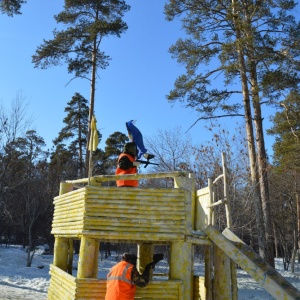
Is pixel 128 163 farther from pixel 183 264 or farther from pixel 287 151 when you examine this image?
pixel 287 151

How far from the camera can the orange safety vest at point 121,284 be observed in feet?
16.0

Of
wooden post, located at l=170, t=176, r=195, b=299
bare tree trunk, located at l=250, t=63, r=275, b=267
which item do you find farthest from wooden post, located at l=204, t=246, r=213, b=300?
bare tree trunk, located at l=250, t=63, r=275, b=267

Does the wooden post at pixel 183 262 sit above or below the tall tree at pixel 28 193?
below

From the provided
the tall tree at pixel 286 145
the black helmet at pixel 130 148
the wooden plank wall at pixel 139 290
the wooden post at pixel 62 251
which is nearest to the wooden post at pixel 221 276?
the wooden plank wall at pixel 139 290

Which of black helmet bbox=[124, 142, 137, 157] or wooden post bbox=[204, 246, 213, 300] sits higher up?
black helmet bbox=[124, 142, 137, 157]

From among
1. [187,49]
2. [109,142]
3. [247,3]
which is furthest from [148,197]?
[109,142]

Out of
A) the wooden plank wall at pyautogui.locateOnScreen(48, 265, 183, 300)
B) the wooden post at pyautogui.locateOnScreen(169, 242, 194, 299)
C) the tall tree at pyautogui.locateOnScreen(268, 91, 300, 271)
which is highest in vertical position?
the tall tree at pyautogui.locateOnScreen(268, 91, 300, 271)

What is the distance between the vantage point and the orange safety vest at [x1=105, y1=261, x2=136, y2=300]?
16.0 feet

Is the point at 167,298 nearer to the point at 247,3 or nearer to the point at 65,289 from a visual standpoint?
the point at 65,289

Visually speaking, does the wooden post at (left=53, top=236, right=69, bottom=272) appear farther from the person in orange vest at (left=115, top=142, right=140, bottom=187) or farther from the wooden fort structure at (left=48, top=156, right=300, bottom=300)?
the person in orange vest at (left=115, top=142, right=140, bottom=187)

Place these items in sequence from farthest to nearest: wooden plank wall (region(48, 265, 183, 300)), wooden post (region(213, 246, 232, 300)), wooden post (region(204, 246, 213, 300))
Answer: wooden post (region(204, 246, 213, 300))
wooden post (region(213, 246, 232, 300))
wooden plank wall (region(48, 265, 183, 300))

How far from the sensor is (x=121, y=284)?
495 cm

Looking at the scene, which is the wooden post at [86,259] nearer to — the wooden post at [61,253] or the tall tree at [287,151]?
the wooden post at [61,253]

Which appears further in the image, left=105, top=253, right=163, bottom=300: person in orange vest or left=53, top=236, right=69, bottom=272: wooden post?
left=53, top=236, right=69, bottom=272: wooden post
